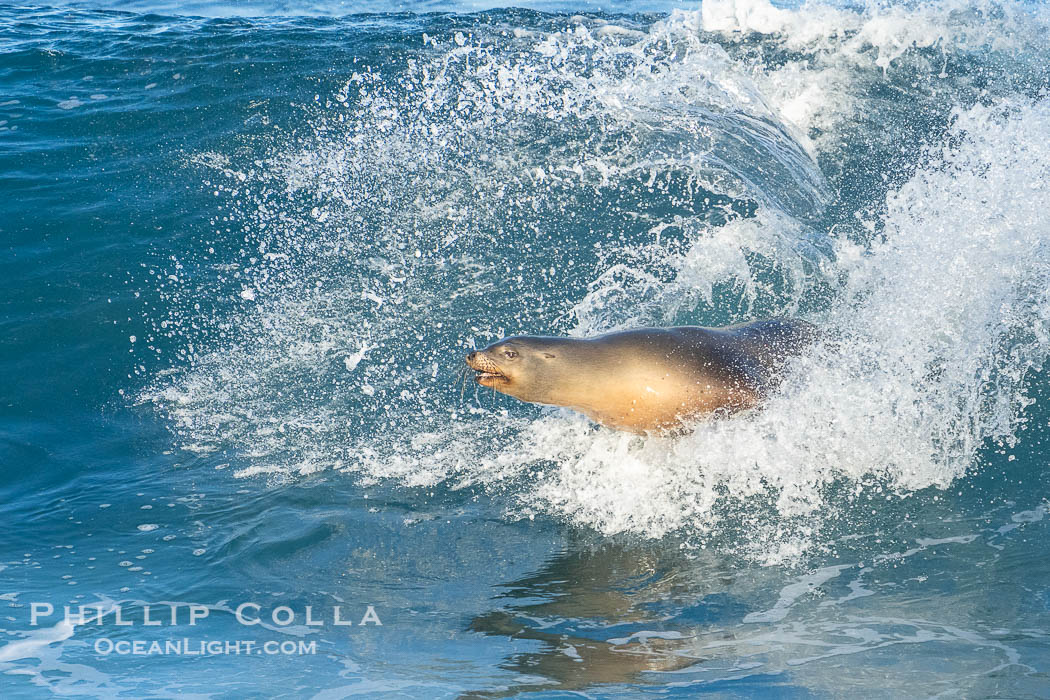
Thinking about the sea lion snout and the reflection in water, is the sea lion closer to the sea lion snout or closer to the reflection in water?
the sea lion snout

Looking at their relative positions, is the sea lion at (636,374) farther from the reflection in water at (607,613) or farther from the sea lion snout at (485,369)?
the reflection in water at (607,613)

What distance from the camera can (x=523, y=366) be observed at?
5.36 metres

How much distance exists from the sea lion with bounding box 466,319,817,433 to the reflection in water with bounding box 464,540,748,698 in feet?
2.54

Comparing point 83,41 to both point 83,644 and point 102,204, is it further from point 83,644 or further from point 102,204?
point 83,644

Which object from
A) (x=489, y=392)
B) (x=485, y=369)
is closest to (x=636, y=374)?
(x=485, y=369)

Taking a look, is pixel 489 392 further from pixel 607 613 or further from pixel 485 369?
pixel 607 613

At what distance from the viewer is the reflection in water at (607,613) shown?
13.5ft

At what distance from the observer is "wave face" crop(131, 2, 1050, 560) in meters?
5.82

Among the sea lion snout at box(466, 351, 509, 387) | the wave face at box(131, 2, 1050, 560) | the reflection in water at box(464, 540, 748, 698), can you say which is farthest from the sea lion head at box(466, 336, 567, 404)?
the reflection in water at box(464, 540, 748, 698)

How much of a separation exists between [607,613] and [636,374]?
146cm

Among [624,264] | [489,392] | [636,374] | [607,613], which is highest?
[624,264]

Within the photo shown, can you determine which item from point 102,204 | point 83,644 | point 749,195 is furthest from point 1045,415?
point 102,204

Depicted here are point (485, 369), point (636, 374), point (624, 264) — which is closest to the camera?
point (485, 369)

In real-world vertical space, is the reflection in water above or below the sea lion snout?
below
